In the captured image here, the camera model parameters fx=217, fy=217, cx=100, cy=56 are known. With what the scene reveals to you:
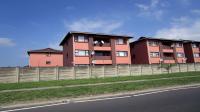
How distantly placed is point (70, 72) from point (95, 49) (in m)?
15.6

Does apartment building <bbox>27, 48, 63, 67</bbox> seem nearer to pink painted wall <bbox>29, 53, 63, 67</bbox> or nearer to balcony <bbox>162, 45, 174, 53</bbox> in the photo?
pink painted wall <bbox>29, 53, 63, 67</bbox>

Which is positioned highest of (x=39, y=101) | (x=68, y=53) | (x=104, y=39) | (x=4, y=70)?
(x=104, y=39)

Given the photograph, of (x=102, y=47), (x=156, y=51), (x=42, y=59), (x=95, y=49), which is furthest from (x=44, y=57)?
(x=156, y=51)

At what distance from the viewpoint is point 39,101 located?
11648mm

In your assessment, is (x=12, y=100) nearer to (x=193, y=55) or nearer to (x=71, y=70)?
(x=71, y=70)

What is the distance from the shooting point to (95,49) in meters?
42.5

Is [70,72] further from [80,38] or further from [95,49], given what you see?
[95,49]

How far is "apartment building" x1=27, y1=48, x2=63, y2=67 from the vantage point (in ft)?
176

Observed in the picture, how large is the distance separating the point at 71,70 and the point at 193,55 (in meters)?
45.3

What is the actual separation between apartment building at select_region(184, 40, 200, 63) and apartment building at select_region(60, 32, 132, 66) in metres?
25.6

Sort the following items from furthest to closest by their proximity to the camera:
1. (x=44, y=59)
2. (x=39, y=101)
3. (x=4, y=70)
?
(x=44, y=59), (x=4, y=70), (x=39, y=101)

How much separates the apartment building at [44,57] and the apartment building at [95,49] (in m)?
9.47

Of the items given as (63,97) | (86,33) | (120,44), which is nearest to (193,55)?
Answer: (120,44)

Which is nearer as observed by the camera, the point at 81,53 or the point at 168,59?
the point at 81,53
